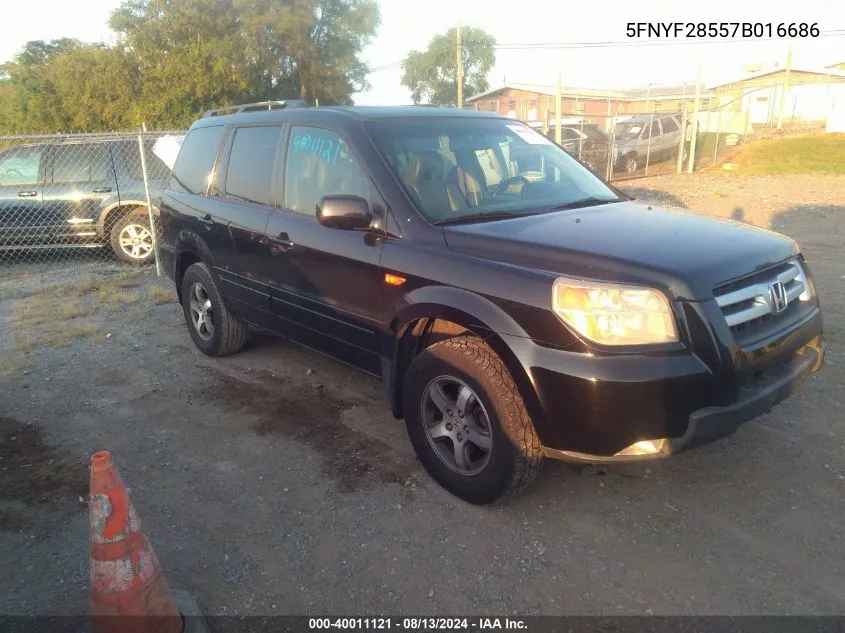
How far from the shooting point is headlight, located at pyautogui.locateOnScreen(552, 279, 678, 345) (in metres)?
2.61

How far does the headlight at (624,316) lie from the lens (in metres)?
2.61

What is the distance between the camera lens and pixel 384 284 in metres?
3.40

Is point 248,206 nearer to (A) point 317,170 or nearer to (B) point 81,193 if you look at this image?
(A) point 317,170

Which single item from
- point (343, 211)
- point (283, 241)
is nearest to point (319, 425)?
point (283, 241)

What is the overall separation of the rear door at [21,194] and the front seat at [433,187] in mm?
7506

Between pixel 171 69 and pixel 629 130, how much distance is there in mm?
22578

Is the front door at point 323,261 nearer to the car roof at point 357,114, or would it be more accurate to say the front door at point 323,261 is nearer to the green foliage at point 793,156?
the car roof at point 357,114

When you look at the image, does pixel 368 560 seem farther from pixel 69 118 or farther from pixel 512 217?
pixel 69 118

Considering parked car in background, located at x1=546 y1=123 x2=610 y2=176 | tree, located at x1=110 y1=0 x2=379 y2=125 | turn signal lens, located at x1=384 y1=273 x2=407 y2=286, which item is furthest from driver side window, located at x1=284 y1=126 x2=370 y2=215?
tree, located at x1=110 y1=0 x2=379 y2=125

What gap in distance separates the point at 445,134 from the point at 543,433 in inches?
Result: 78.0

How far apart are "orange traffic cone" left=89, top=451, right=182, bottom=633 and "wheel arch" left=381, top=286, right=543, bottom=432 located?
1.52 metres

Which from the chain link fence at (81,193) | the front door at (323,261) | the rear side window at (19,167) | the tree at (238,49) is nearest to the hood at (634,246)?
the front door at (323,261)

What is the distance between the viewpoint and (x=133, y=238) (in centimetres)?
938

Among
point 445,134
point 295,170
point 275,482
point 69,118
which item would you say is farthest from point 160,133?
point 69,118
